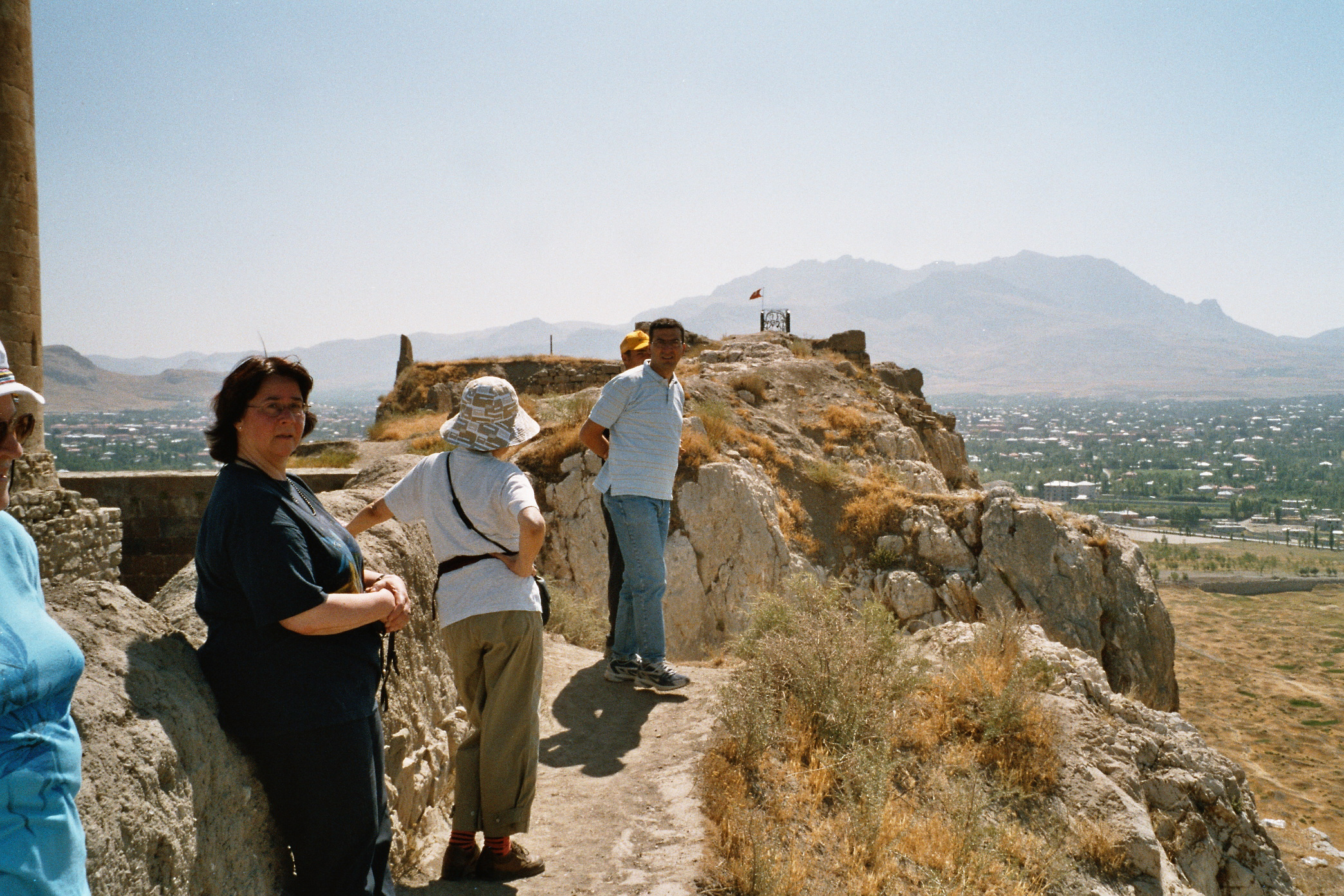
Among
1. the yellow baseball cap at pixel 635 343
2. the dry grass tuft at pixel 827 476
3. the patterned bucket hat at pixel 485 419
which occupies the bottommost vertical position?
the dry grass tuft at pixel 827 476

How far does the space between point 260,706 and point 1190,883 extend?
5362mm

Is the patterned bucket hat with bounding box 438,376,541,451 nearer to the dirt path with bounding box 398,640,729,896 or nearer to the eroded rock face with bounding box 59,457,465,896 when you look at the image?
the eroded rock face with bounding box 59,457,465,896

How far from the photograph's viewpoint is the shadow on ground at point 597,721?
483 centimetres

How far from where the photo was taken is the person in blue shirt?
4.58 feet

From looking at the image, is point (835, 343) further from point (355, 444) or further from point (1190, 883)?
point (1190, 883)

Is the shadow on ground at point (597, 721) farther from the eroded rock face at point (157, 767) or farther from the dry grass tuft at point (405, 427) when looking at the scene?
the dry grass tuft at point (405, 427)

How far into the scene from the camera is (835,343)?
20828 millimetres

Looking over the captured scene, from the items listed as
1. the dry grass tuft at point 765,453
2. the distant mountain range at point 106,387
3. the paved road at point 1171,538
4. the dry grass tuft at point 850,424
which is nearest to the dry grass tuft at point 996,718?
the dry grass tuft at point 765,453

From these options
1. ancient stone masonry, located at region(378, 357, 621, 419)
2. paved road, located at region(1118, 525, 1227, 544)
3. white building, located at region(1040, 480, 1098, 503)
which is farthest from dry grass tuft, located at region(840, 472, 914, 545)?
white building, located at region(1040, 480, 1098, 503)

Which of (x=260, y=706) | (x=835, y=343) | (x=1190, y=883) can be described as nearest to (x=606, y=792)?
(x=260, y=706)

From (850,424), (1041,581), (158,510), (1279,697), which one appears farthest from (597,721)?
(1279,697)

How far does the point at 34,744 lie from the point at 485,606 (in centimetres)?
177

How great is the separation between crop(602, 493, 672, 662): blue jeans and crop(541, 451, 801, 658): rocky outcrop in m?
3.35

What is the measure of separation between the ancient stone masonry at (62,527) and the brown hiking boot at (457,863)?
385 cm
